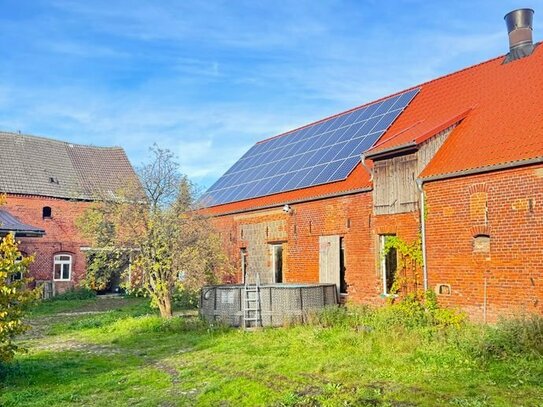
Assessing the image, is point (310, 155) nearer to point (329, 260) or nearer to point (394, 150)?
point (329, 260)

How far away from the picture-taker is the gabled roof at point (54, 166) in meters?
27.7

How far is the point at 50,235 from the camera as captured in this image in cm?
2762

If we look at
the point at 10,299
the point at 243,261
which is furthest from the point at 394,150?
the point at 10,299

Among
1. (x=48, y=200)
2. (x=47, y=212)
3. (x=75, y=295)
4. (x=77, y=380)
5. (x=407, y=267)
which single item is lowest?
(x=77, y=380)

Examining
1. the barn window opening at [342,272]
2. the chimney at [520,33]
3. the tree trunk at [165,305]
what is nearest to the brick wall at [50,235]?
the tree trunk at [165,305]

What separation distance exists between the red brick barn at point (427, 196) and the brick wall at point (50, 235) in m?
10.8

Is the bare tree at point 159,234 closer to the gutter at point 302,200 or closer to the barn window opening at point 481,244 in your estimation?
the gutter at point 302,200

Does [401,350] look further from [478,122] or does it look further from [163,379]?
[478,122]

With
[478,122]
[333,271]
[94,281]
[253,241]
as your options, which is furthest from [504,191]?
[94,281]

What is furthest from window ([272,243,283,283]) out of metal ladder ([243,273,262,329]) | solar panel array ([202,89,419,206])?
metal ladder ([243,273,262,329])

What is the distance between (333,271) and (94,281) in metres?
7.69

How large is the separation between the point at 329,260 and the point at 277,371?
7.58 meters

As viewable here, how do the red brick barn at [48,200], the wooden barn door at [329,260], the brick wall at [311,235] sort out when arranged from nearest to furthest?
1. the brick wall at [311,235]
2. the wooden barn door at [329,260]
3. the red brick barn at [48,200]

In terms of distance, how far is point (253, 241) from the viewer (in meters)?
20.6
